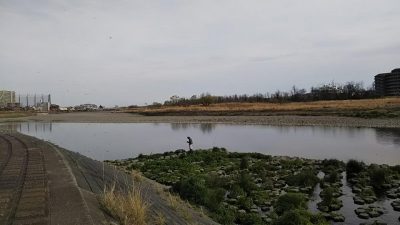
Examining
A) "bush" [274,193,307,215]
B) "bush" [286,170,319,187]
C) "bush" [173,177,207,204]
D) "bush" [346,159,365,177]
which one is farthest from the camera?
"bush" [346,159,365,177]

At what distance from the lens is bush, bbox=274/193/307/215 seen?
12759 mm

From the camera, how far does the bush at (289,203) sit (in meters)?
12.8

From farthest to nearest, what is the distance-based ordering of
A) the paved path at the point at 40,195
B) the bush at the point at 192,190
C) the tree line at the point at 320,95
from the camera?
the tree line at the point at 320,95, the bush at the point at 192,190, the paved path at the point at 40,195

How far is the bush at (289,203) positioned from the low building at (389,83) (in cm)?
13327

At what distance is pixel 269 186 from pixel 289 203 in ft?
11.7

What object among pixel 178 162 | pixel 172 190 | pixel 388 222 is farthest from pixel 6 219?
pixel 178 162

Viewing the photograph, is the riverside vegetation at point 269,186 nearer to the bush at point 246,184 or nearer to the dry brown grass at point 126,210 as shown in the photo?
the bush at point 246,184

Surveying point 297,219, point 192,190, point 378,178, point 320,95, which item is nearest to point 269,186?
point 192,190

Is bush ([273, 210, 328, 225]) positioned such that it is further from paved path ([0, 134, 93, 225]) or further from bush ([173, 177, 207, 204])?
paved path ([0, 134, 93, 225])

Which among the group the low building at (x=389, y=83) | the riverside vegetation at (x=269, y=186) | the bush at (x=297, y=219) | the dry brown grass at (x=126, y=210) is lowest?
the riverside vegetation at (x=269, y=186)

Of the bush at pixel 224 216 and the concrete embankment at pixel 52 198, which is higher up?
the concrete embankment at pixel 52 198

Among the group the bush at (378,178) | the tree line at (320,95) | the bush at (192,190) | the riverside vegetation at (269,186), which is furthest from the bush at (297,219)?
the tree line at (320,95)

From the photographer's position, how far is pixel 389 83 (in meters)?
143

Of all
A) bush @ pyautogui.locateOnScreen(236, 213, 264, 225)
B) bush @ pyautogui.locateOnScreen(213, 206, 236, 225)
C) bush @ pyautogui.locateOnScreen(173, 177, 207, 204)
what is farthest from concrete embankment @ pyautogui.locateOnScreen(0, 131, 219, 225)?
bush @ pyautogui.locateOnScreen(236, 213, 264, 225)
